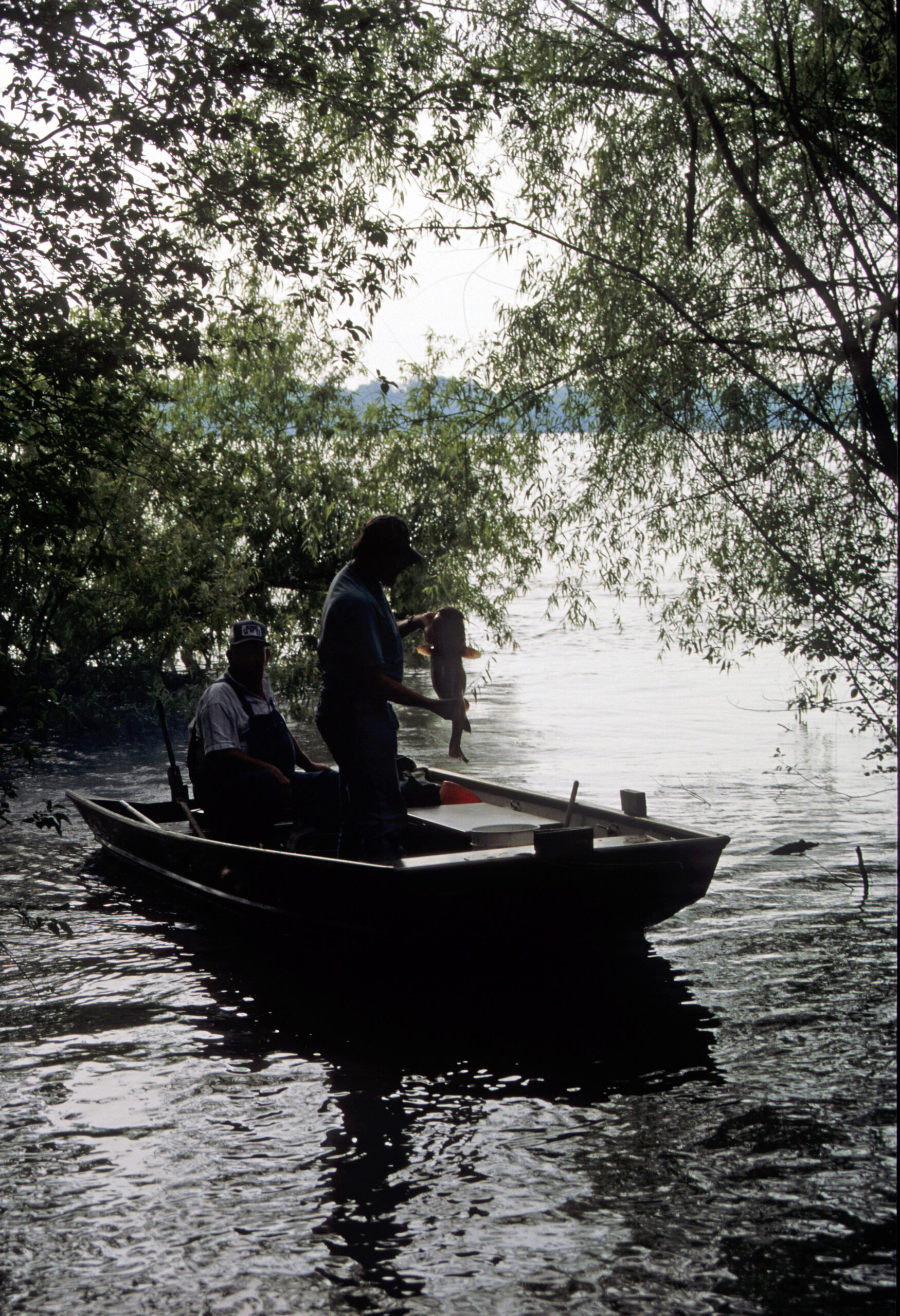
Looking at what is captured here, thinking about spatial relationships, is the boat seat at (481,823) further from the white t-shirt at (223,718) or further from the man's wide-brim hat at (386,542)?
the man's wide-brim hat at (386,542)

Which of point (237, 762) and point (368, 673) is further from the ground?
point (368, 673)

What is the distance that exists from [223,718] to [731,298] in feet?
13.8

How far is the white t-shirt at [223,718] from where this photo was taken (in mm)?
7062

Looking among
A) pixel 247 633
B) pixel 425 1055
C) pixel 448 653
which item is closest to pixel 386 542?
Result: pixel 448 653

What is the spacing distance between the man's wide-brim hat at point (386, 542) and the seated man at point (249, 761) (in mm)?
1581

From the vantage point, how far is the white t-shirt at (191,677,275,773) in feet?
23.2

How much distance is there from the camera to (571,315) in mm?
9078

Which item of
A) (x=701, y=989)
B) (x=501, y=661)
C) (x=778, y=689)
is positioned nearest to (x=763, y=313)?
(x=701, y=989)

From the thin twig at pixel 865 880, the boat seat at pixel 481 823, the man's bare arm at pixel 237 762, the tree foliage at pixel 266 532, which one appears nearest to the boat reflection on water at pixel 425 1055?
the boat seat at pixel 481 823

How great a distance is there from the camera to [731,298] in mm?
8328

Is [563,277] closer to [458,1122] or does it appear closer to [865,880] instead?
[865,880]

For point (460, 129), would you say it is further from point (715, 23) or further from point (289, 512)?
point (289, 512)

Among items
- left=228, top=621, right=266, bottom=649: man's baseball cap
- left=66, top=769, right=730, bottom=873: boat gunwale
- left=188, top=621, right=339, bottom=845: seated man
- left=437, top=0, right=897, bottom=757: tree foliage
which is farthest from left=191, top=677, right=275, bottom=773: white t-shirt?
left=437, top=0, right=897, bottom=757: tree foliage

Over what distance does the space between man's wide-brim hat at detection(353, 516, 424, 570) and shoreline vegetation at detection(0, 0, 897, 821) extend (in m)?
1.14
